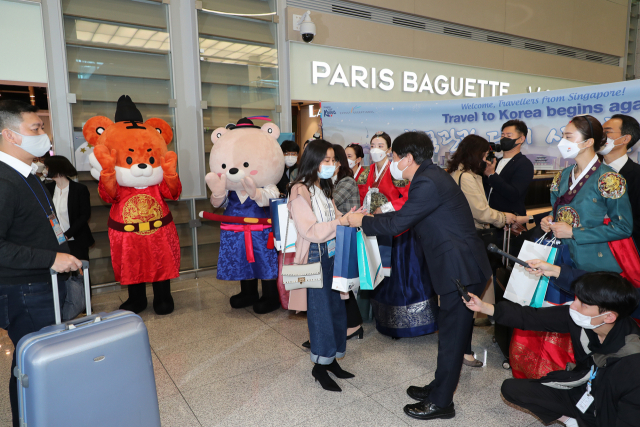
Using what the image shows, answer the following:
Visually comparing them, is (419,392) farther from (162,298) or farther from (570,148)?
(162,298)

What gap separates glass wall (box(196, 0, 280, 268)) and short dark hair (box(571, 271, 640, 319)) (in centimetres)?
402

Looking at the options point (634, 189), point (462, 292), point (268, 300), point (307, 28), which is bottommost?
point (268, 300)

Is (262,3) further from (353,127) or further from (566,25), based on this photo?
(566,25)

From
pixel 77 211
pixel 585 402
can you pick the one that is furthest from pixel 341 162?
pixel 77 211

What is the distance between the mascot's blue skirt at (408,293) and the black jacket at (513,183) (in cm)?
77

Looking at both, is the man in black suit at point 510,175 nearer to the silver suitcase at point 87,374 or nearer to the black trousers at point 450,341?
the black trousers at point 450,341

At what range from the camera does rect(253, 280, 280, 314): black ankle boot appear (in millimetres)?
3674

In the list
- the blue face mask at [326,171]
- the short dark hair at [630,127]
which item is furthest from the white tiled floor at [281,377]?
the short dark hair at [630,127]

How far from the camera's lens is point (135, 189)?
351 cm

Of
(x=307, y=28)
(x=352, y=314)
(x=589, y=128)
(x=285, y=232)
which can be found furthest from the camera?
(x=307, y=28)

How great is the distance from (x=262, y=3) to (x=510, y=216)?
3847 mm

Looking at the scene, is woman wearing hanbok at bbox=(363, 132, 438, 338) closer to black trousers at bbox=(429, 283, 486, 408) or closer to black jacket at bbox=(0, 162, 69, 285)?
black trousers at bbox=(429, 283, 486, 408)

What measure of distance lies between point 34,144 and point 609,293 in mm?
2515

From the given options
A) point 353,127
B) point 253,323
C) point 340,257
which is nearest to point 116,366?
point 340,257
